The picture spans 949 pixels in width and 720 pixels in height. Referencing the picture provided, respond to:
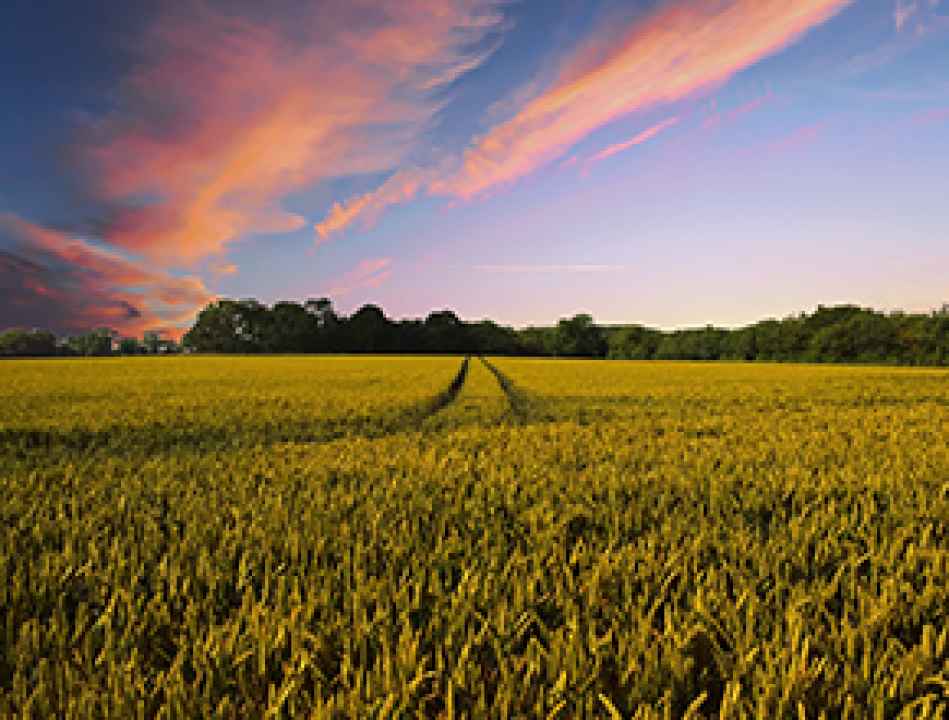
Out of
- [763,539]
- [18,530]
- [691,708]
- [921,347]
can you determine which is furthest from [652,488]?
[921,347]

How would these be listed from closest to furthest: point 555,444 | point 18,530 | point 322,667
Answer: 1. point 322,667
2. point 18,530
3. point 555,444

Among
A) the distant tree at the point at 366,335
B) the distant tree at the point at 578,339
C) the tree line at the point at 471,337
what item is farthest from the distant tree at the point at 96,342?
the distant tree at the point at 578,339

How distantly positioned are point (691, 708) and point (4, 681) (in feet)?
7.62

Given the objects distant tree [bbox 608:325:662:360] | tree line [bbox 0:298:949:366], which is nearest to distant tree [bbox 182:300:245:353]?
tree line [bbox 0:298:949:366]

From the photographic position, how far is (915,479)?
4293 mm

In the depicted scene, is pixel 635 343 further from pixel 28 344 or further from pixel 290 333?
pixel 28 344

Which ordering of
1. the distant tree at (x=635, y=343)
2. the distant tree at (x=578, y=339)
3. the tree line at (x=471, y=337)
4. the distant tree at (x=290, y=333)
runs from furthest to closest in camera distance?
the distant tree at (x=578, y=339) → the distant tree at (x=635, y=343) → the distant tree at (x=290, y=333) → the tree line at (x=471, y=337)

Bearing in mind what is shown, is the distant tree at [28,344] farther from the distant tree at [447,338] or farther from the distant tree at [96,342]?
the distant tree at [447,338]

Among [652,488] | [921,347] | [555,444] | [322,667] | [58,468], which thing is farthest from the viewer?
[921,347]

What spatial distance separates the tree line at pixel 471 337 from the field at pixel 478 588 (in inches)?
3892

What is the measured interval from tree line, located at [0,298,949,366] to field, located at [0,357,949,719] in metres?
98.9

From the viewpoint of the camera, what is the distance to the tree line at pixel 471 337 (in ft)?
277

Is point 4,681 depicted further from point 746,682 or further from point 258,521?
point 746,682

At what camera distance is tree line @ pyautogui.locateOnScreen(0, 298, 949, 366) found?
8431 cm
